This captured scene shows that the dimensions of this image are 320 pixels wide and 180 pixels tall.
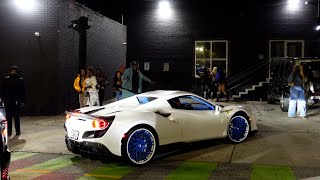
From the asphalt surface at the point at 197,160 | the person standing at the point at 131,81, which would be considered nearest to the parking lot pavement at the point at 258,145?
the asphalt surface at the point at 197,160

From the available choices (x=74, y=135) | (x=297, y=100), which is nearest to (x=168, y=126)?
(x=74, y=135)

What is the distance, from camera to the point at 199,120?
29.7 feet

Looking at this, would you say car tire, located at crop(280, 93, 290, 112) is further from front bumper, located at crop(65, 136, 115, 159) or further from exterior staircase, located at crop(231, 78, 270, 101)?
front bumper, located at crop(65, 136, 115, 159)

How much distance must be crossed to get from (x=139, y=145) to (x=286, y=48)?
14994 mm

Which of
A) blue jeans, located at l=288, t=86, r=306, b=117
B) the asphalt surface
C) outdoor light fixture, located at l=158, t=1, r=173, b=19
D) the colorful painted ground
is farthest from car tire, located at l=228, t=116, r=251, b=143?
outdoor light fixture, located at l=158, t=1, r=173, b=19

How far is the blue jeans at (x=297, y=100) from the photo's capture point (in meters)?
13.8

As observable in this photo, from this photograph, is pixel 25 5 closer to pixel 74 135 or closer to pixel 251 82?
pixel 74 135

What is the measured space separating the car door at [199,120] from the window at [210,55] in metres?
12.2

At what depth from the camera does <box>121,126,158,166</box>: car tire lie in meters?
7.78

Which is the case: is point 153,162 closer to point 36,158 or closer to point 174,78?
point 36,158

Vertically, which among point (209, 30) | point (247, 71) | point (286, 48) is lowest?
point (247, 71)

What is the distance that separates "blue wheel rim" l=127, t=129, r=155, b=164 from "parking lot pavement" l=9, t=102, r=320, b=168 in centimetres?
64

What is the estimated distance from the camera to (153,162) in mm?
8266

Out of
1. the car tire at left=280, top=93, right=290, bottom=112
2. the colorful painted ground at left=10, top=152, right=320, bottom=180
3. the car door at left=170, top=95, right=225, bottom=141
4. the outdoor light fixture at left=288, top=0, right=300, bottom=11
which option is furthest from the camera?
the outdoor light fixture at left=288, top=0, right=300, bottom=11
